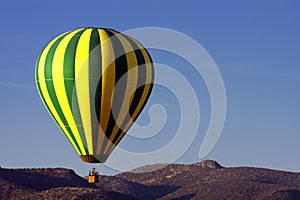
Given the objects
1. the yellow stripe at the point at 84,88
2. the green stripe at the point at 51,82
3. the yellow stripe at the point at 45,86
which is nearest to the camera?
the yellow stripe at the point at 84,88

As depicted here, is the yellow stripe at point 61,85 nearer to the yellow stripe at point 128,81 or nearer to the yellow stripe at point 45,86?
the yellow stripe at point 45,86

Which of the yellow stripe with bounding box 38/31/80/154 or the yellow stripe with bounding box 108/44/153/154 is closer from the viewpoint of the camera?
A: the yellow stripe with bounding box 38/31/80/154

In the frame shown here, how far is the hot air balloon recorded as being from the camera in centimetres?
6994

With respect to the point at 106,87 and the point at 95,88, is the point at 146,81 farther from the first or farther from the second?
the point at 95,88

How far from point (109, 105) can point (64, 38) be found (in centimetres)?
705

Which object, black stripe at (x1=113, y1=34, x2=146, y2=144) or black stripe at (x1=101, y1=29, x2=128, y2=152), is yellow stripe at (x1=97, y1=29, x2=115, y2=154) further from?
black stripe at (x1=113, y1=34, x2=146, y2=144)

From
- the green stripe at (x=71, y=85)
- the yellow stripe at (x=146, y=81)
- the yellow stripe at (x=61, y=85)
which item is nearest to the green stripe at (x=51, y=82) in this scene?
the yellow stripe at (x=61, y=85)

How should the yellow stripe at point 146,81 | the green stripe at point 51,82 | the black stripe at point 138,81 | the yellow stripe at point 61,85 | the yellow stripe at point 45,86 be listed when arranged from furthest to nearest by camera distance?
1. the yellow stripe at point 146,81
2. the black stripe at point 138,81
3. the yellow stripe at point 45,86
4. the green stripe at point 51,82
5. the yellow stripe at point 61,85

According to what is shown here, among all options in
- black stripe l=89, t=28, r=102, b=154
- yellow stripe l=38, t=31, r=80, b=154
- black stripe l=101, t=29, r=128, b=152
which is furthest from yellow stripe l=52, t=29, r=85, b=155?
black stripe l=101, t=29, r=128, b=152

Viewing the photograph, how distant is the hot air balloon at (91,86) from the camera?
2753 inches

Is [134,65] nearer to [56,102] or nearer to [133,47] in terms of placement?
[133,47]

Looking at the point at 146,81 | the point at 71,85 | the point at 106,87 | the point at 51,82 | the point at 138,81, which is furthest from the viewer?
the point at 146,81

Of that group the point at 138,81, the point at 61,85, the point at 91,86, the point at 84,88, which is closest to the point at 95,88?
the point at 91,86

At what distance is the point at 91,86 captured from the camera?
69875 mm
